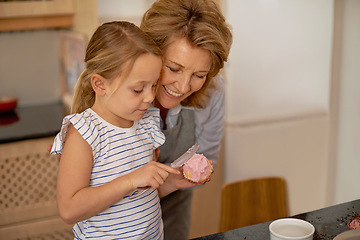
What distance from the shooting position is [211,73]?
155 centimetres

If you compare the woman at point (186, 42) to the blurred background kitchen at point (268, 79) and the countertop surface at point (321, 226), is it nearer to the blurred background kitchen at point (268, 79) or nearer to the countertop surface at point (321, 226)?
the countertop surface at point (321, 226)

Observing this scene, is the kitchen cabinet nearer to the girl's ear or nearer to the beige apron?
the beige apron

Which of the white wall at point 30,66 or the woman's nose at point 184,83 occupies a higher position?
the woman's nose at point 184,83

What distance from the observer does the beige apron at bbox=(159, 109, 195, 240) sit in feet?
5.84

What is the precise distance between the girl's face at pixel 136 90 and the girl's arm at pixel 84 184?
12 centimetres

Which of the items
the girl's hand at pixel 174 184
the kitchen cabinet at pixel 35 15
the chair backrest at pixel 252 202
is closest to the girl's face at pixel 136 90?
the girl's hand at pixel 174 184

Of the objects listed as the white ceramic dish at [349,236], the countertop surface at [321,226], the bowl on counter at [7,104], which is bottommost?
the bowl on counter at [7,104]

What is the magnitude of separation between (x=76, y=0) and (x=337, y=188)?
5.71 feet

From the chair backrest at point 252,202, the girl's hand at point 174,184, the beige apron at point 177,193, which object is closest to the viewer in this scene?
the girl's hand at point 174,184

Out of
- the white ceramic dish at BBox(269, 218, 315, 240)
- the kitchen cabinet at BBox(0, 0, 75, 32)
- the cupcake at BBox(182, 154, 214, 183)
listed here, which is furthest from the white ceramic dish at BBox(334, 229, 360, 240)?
the kitchen cabinet at BBox(0, 0, 75, 32)

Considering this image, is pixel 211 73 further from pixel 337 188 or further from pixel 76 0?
pixel 337 188

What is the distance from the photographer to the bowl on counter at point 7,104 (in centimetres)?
266

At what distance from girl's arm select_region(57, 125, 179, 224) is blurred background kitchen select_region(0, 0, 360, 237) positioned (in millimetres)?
1303

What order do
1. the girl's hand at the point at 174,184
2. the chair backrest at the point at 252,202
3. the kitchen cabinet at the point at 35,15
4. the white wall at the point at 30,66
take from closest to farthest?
the girl's hand at the point at 174,184
the chair backrest at the point at 252,202
the kitchen cabinet at the point at 35,15
the white wall at the point at 30,66
